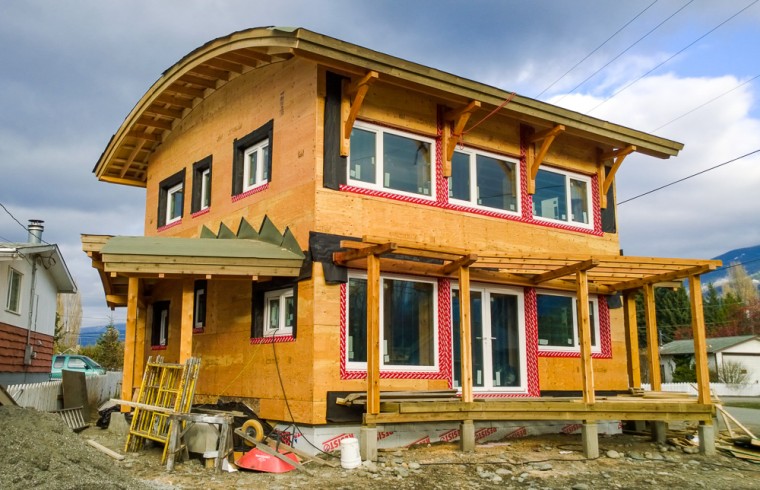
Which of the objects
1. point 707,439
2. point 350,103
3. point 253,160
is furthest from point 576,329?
point 253,160

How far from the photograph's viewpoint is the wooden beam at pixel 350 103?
10.2 metres

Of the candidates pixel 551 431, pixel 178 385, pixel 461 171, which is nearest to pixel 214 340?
pixel 178 385

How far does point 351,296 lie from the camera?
34.3 ft

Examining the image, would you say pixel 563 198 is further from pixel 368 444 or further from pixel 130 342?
pixel 130 342

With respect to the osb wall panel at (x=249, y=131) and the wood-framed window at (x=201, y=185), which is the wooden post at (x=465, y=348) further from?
the wood-framed window at (x=201, y=185)

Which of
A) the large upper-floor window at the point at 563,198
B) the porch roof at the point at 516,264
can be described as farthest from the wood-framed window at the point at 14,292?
the large upper-floor window at the point at 563,198

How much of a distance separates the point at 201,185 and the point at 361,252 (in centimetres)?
590

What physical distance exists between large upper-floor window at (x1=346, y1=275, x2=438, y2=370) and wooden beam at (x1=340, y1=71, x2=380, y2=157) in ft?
6.95

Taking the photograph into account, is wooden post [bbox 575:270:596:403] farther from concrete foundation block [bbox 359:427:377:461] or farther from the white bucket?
the white bucket

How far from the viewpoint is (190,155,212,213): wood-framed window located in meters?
13.9

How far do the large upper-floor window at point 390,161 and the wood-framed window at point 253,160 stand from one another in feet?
5.45

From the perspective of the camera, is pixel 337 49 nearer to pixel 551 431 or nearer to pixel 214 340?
pixel 214 340

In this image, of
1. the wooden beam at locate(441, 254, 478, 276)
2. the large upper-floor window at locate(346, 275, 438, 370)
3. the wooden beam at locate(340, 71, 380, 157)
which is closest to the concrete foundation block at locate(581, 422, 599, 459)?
the large upper-floor window at locate(346, 275, 438, 370)

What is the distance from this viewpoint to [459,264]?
10.3 meters
